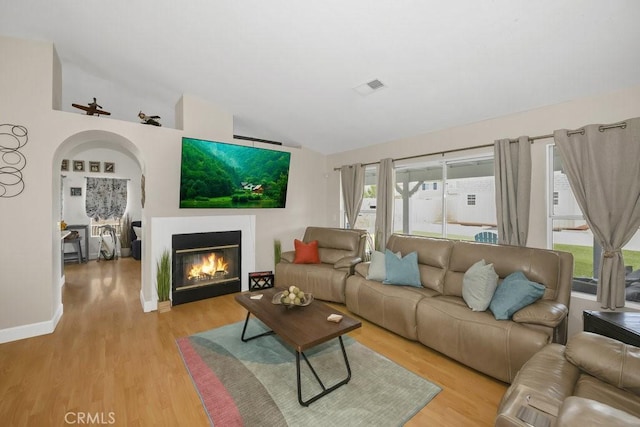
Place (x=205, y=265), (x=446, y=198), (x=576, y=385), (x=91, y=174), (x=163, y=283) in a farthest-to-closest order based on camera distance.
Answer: (x=91, y=174)
(x=205, y=265)
(x=446, y=198)
(x=163, y=283)
(x=576, y=385)

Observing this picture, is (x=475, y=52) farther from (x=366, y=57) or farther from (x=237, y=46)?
(x=237, y=46)

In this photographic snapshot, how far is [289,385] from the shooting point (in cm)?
212

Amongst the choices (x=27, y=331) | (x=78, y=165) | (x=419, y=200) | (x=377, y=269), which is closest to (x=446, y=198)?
(x=419, y=200)

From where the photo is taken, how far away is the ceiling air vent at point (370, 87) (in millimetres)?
2979

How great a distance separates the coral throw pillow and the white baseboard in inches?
116

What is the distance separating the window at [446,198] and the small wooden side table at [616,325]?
1561 mm

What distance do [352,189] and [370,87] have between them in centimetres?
206

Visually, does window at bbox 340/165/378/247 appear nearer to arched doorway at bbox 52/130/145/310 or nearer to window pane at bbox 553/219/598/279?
window pane at bbox 553/219/598/279

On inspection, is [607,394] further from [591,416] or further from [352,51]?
[352,51]

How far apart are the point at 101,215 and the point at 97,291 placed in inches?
124

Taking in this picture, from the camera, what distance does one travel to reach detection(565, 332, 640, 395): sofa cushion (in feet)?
4.50

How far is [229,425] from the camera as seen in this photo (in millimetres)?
1730

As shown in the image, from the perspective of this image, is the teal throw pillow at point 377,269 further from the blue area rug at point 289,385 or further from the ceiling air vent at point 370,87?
the ceiling air vent at point 370,87

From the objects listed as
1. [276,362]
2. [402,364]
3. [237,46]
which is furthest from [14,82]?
[402,364]
